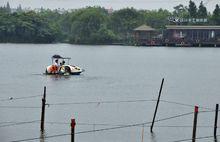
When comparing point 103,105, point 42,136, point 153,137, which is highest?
point 103,105

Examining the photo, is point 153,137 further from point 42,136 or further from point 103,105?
point 103,105

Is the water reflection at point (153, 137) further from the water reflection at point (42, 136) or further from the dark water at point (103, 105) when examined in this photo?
the water reflection at point (42, 136)

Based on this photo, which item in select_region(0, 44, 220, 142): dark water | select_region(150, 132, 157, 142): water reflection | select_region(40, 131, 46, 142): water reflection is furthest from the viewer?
select_region(0, 44, 220, 142): dark water

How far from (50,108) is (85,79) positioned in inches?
1385

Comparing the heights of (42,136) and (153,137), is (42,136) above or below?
above

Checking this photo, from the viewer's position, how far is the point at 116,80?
102 m

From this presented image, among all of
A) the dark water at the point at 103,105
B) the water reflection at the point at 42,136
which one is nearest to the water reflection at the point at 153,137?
the dark water at the point at 103,105

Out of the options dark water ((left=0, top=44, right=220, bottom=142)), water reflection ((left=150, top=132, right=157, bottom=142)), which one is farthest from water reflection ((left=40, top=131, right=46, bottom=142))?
water reflection ((left=150, top=132, right=157, bottom=142))

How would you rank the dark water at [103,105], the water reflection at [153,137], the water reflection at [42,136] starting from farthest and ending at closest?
the dark water at [103,105] → the water reflection at [153,137] → the water reflection at [42,136]

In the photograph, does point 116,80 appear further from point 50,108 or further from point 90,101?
point 50,108

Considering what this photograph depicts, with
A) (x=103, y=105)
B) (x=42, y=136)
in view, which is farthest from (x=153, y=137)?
(x=103, y=105)

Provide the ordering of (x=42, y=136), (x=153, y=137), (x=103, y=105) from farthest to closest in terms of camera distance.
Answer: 1. (x=103, y=105)
2. (x=153, y=137)
3. (x=42, y=136)

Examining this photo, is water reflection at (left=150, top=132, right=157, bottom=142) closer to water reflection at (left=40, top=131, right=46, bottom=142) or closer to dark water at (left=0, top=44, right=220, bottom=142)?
dark water at (left=0, top=44, right=220, bottom=142)

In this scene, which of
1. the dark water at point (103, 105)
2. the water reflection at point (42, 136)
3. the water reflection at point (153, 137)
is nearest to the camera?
the water reflection at point (42, 136)
